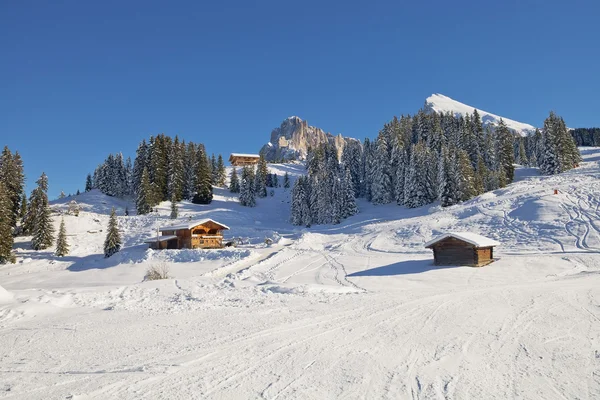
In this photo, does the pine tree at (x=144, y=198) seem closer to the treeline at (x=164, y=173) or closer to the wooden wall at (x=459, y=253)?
the treeline at (x=164, y=173)

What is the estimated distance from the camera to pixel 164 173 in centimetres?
7419

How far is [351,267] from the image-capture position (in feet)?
103

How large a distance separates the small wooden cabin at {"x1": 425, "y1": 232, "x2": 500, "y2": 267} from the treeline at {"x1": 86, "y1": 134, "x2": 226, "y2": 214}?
51044 mm

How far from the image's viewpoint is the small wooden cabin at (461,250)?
29125 millimetres

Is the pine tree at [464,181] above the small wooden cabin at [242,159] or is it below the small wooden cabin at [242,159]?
below

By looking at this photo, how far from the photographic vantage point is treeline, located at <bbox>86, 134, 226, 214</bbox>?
237ft

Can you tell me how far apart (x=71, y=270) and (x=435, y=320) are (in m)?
38.6

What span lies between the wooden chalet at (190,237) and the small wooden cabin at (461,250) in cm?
2811

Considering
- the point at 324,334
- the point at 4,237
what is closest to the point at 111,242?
the point at 4,237

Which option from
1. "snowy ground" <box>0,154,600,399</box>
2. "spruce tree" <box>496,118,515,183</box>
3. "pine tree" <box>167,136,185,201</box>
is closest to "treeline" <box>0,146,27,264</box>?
"pine tree" <box>167,136,185,201</box>

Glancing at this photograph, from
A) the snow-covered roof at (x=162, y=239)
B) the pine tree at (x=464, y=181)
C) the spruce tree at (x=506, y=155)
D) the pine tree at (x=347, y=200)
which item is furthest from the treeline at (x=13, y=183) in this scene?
the spruce tree at (x=506, y=155)

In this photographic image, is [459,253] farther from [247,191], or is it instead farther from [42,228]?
[247,191]

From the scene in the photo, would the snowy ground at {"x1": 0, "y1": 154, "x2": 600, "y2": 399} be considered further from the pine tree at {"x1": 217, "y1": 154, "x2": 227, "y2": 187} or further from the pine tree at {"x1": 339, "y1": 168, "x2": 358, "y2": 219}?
the pine tree at {"x1": 217, "y1": 154, "x2": 227, "y2": 187}

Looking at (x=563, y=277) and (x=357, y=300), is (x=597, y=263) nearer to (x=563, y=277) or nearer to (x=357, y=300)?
(x=563, y=277)
